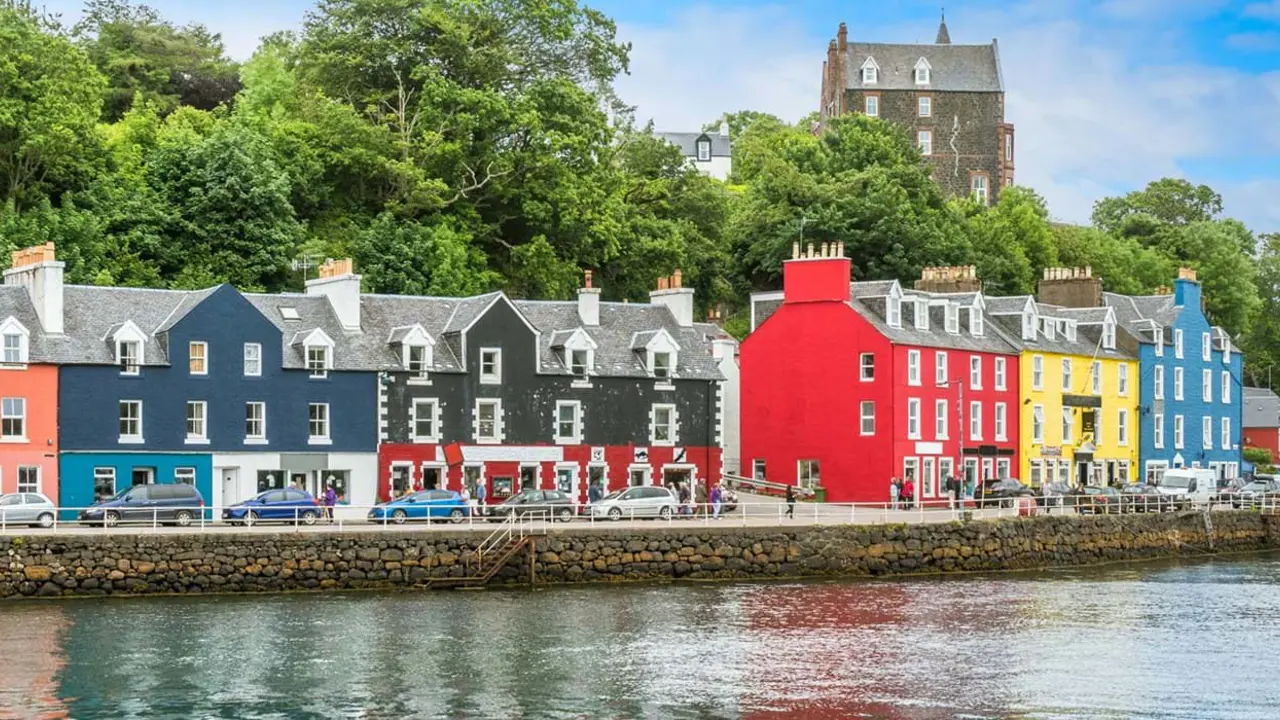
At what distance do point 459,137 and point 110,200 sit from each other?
47.7 feet

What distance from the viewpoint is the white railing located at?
52875mm

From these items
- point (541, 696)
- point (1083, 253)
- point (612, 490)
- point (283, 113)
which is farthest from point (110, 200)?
point (1083, 253)

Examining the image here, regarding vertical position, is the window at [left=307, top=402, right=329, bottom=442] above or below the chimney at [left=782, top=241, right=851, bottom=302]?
below

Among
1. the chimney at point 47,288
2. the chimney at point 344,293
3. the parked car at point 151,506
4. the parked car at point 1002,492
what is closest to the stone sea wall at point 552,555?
the parked car at point 151,506

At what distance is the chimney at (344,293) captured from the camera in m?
65.9

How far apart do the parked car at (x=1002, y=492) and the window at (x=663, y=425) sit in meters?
11.1

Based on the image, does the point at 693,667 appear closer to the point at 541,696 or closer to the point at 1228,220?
the point at 541,696

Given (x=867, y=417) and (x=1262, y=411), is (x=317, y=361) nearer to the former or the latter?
(x=867, y=417)

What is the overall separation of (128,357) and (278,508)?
28.8 feet

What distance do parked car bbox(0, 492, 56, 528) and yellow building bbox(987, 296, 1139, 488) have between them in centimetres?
4109

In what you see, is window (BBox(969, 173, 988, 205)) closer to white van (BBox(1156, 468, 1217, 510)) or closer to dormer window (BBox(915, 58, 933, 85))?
dormer window (BBox(915, 58, 933, 85))

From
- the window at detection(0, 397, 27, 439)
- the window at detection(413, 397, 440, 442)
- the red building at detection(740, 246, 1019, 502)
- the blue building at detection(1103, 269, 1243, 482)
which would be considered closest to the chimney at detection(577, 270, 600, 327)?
the window at detection(413, 397, 440, 442)

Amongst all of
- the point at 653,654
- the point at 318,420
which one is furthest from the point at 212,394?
the point at 653,654

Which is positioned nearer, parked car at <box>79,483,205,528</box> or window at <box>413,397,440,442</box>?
parked car at <box>79,483,205,528</box>
